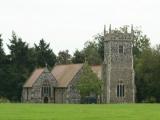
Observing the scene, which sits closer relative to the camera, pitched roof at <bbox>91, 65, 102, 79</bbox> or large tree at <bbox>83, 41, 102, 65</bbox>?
pitched roof at <bbox>91, 65, 102, 79</bbox>

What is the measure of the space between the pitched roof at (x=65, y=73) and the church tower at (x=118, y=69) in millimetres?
4723

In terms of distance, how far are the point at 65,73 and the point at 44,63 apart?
13.4m

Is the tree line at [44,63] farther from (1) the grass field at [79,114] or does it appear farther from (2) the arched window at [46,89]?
(1) the grass field at [79,114]

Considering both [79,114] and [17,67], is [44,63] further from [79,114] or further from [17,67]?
[79,114]

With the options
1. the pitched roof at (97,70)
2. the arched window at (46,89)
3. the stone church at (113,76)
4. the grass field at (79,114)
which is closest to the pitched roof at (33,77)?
the stone church at (113,76)

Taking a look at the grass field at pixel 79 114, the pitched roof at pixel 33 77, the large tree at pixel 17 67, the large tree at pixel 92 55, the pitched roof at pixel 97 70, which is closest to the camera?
the grass field at pixel 79 114

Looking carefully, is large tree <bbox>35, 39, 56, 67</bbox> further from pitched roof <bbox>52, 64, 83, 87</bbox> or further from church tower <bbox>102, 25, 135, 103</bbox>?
church tower <bbox>102, 25, 135, 103</bbox>

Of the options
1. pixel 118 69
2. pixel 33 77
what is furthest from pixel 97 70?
pixel 33 77

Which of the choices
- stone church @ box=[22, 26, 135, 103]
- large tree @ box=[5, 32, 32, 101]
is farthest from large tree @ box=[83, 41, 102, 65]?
stone church @ box=[22, 26, 135, 103]

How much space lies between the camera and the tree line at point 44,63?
9775 centimetres

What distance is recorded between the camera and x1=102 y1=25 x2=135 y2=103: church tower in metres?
96.4

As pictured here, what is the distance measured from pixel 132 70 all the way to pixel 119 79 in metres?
2.49

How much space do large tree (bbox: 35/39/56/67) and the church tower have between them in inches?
744

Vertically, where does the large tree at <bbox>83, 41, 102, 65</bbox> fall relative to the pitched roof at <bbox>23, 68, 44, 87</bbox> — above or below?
above
